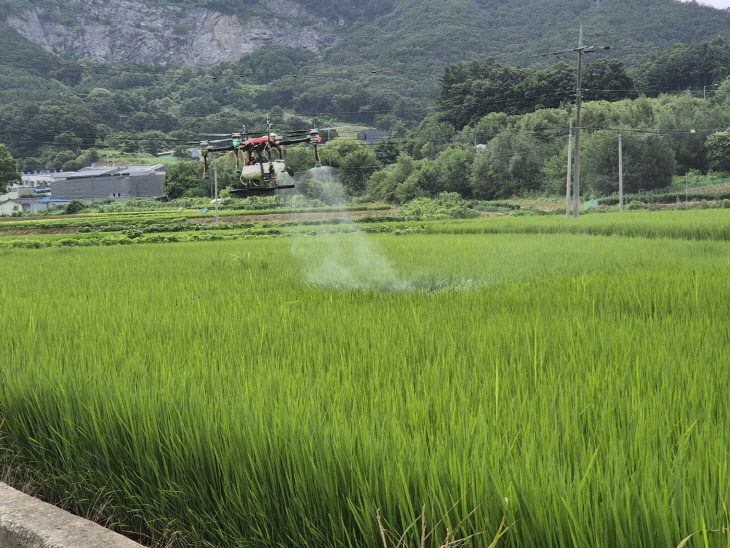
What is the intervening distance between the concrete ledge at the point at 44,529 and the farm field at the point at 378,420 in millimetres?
152

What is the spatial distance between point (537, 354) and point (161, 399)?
74.9 inches

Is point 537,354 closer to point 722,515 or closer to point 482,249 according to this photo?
point 722,515

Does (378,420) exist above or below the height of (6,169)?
below

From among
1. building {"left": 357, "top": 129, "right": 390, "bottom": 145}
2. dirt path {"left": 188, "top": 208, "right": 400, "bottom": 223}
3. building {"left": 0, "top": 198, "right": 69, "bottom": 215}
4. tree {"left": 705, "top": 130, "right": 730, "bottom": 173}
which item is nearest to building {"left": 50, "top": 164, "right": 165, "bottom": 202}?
building {"left": 0, "top": 198, "right": 69, "bottom": 215}

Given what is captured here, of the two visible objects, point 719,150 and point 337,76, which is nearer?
point 719,150

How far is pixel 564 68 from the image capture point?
77.8 m

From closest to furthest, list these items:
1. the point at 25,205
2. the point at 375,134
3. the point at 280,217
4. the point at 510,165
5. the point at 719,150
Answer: the point at 280,217, the point at 719,150, the point at 510,165, the point at 25,205, the point at 375,134

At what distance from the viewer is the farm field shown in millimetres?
1695

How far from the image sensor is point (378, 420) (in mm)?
2285

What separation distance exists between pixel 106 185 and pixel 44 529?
81639 millimetres

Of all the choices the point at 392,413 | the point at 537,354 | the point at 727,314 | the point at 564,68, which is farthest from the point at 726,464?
the point at 564,68

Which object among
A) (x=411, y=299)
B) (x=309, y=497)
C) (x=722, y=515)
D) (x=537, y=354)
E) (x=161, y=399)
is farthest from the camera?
(x=411, y=299)

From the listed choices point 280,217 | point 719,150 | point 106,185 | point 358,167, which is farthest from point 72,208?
point 719,150

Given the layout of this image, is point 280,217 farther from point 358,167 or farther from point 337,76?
point 337,76
